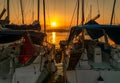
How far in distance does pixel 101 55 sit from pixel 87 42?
7.51 feet

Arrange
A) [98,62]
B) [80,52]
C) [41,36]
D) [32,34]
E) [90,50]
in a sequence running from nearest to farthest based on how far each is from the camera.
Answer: [80,52] < [98,62] < [90,50] < [32,34] < [41,36]

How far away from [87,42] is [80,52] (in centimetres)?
353

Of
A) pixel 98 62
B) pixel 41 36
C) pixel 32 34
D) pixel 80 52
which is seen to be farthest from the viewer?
pixel 41 36

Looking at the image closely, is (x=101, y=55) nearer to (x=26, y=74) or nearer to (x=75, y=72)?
(x=75, y=72)

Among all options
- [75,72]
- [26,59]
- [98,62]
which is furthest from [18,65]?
[98,62]

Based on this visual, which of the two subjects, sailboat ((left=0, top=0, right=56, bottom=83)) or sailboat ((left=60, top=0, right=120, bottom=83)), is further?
sailboat ((left=60, top=0, right=120, bottom=83))

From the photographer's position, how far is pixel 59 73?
1684cm

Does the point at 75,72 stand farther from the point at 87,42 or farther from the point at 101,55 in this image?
the point at 87,42

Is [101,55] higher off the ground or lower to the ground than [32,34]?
lower

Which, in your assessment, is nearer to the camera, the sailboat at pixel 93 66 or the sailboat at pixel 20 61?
the sailboat at pixel 20 61

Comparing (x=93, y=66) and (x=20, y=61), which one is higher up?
(x=20, y=61)

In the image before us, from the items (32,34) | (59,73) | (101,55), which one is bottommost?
(59,73)

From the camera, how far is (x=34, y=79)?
11648mm

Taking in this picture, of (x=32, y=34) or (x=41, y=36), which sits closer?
(x=32, y=34)
